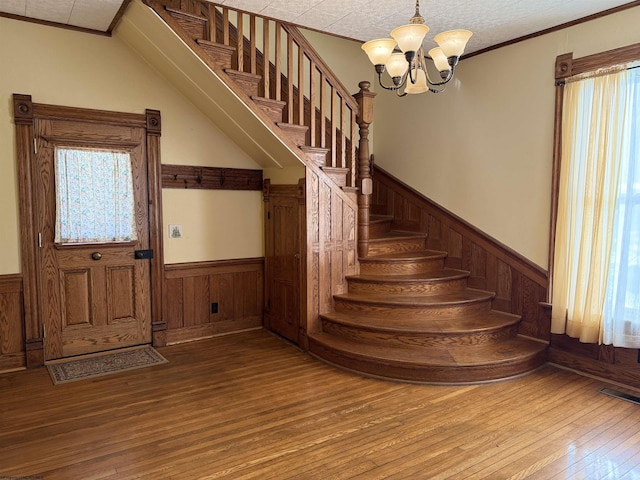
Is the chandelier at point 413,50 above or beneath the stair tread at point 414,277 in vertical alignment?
above

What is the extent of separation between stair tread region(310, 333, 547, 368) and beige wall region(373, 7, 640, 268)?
0.77 metres

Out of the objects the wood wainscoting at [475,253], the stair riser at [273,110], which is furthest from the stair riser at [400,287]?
the stair riser at [273,110]

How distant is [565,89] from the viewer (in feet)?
12.3

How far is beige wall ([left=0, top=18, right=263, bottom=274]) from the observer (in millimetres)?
3756

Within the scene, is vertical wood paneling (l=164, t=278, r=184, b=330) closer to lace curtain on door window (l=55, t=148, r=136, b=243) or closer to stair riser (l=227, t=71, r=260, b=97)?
lace curtain on door window (l=55, t=148, r=136, b=243)

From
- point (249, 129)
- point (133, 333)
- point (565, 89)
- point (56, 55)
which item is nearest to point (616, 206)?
point (565, 89)

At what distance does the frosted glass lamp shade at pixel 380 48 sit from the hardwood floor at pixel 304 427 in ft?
7.55

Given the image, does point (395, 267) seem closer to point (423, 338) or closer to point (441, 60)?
point (423, 338)

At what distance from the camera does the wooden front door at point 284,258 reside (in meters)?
4.39

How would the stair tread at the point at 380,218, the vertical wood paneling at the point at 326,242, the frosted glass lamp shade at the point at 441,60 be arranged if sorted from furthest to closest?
the stair tread at the point at 380,218
the vertical wood paneling at the point at 326,242
the frosted glass lamp shade at the point at 441,60

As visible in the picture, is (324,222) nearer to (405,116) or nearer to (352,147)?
(352,147)

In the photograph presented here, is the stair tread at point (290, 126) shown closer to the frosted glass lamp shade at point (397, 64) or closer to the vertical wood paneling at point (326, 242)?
the vertical wood paneling at point (326, 242)

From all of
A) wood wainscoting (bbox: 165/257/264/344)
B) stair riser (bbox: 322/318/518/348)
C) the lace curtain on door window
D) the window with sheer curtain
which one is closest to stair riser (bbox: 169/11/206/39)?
the lace curtain on door window

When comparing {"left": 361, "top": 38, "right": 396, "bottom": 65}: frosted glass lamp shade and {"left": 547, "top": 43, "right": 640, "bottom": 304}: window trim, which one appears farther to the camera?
{"left": 547, "top": 43, "right": 640, "bottom": 304}: window trim
